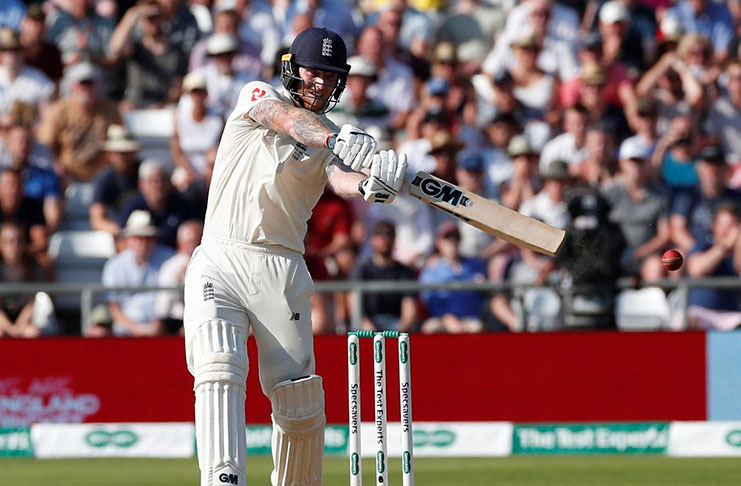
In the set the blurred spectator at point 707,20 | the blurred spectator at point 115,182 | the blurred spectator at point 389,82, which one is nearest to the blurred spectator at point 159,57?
the blurred spectator at point 115,182

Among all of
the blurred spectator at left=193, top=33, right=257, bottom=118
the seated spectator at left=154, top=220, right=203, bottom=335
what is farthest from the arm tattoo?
the blurred spectator at left=193, top=33, right=257, bottom=118

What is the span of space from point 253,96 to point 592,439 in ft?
16.9

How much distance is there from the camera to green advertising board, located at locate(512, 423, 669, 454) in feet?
32.3

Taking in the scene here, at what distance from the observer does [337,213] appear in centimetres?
1039

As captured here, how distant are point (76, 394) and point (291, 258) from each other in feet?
15.7

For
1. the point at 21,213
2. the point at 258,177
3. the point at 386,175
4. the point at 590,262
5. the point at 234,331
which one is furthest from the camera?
the point at 21,213

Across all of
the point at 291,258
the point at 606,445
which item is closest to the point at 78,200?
the point at 606,445

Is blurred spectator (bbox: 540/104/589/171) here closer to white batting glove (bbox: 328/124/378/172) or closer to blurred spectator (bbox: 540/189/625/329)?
blurred spectator (bbox: 540/189/625/329)

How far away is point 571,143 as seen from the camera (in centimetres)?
1104

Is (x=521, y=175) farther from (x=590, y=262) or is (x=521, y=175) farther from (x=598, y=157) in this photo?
(x=590, y=262)

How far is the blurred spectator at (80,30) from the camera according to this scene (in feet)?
40.0

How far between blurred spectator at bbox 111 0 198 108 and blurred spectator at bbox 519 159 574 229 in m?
3.35

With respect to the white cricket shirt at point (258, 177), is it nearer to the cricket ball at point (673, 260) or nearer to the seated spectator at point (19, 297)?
the cricket ball at point (673, 260)

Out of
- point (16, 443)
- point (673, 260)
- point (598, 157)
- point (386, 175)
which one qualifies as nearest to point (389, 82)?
point (598, 157)
